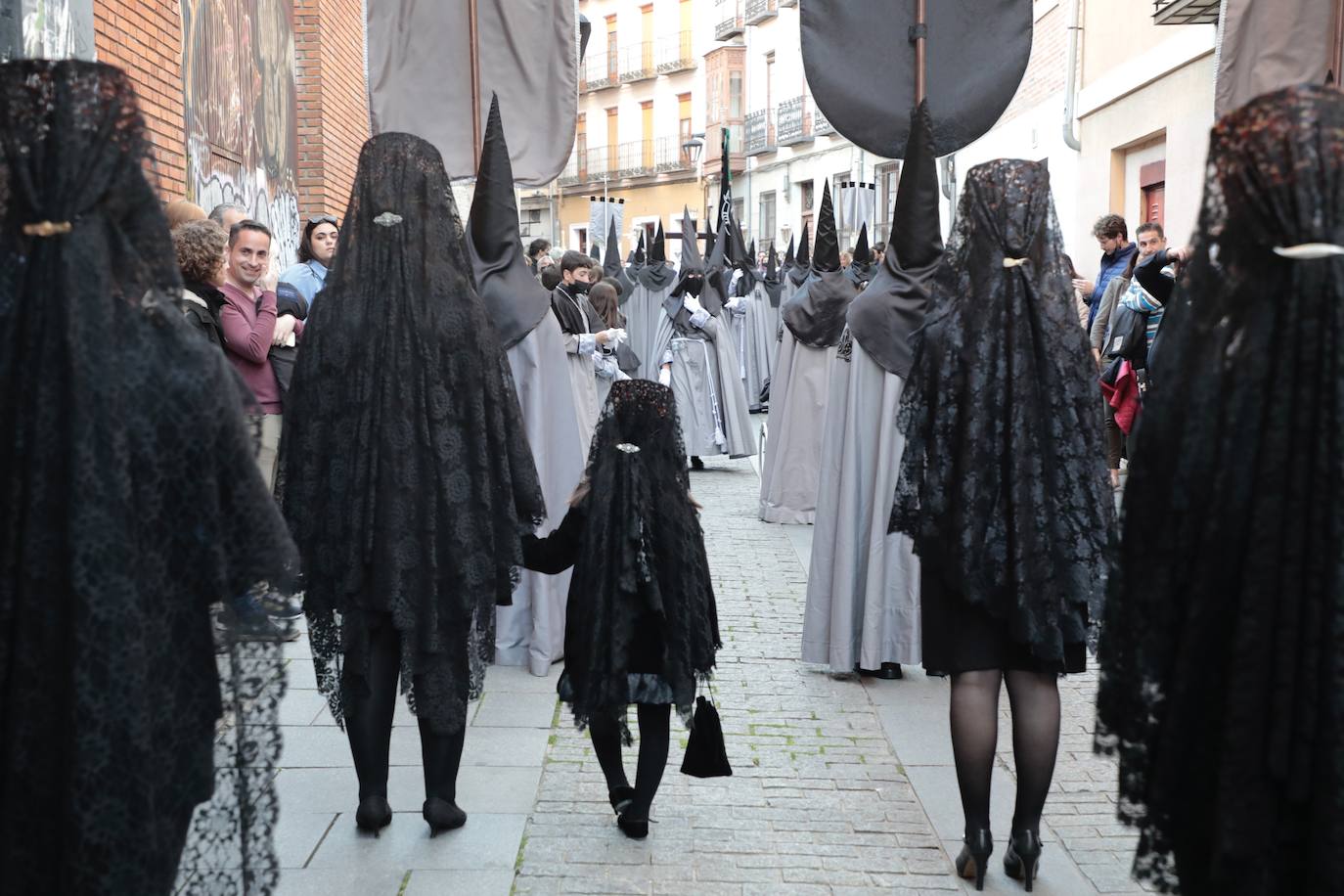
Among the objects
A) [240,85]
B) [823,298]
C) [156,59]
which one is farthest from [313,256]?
[240,85]

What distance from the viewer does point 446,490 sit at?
414cm

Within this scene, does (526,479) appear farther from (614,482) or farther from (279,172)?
(279,172)

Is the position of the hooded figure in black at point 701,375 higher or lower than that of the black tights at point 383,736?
higher

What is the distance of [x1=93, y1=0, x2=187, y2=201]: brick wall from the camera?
26.8ft

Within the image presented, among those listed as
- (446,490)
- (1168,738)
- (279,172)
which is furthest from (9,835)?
(279,172)

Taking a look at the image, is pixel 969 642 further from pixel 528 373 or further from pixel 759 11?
pixel 759 11

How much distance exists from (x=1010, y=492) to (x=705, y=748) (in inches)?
50.4

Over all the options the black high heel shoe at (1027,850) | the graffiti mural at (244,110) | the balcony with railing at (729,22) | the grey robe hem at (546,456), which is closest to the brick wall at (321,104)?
the graffiti mural at (244,110)

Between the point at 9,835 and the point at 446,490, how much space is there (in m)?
1.81

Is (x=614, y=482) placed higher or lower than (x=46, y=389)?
lower

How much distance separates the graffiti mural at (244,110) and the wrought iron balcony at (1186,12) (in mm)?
8573

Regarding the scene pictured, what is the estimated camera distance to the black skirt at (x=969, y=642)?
4000 millimetres

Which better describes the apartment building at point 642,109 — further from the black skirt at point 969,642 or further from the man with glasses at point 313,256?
the black skirt at point 969,642

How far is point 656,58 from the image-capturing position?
5212 centimetres
